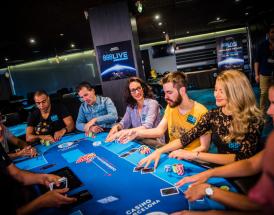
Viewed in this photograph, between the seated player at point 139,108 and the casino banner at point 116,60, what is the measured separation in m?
1.26

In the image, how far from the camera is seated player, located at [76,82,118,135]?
11.6ft

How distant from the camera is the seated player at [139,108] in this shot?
118 inches

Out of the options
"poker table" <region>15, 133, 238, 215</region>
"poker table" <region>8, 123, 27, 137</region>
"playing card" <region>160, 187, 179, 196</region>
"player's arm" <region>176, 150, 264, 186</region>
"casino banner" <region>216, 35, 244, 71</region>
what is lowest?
"poker table" <region>8, 123, 27, 137</region>

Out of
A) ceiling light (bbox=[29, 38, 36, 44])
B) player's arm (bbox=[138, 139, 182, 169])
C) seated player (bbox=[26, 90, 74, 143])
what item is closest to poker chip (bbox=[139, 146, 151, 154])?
player's arm (bbox=[138, 139, 182, 169])

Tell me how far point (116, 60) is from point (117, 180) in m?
3.11

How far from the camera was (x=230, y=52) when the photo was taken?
1049 centimetres

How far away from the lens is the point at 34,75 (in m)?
13.2

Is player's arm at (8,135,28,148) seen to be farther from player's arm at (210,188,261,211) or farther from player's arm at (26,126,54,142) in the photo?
player's arm at (210,188,261,211)

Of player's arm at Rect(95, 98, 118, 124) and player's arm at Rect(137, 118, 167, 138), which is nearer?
player's arm at Rect(137, 118, 167, 138)

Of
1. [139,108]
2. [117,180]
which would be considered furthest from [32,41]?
[117,180]

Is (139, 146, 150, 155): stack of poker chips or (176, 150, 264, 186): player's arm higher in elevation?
(176, 150, 264, 186): player's arm

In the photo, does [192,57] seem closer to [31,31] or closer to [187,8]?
[187,8]

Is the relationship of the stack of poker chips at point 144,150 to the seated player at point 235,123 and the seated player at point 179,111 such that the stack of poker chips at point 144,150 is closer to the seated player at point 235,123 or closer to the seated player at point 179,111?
the seated player at point 235,123

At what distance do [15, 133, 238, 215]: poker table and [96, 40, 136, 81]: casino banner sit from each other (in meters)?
2.15
